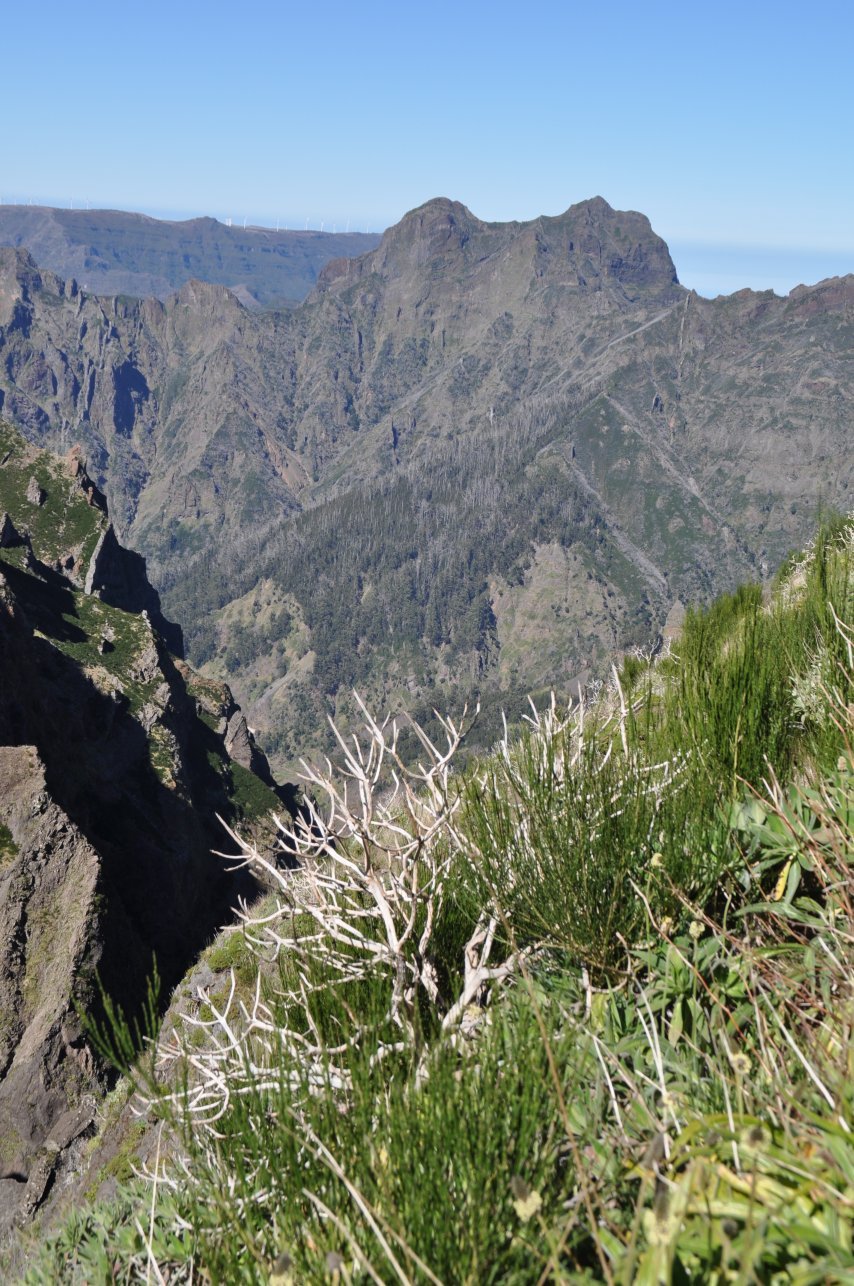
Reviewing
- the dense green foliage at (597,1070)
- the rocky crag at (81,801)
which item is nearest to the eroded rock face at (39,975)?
the rocky crag at (81,801)

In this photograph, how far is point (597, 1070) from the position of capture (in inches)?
111

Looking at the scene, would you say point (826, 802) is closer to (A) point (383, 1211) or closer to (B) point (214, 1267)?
(A) point (383, 1211)

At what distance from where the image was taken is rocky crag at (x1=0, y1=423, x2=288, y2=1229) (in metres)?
20.8

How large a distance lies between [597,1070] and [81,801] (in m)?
47.2

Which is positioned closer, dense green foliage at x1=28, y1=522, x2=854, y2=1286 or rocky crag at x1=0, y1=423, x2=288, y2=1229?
dense green foliage at x1=28, y1=522, x2=854, y2=1286

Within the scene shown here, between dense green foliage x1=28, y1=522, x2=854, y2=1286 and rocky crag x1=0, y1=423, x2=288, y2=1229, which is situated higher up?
dense green foliage x1=28, y1=522, x2=854, y2=1286

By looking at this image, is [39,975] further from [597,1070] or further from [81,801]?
[597,1070]

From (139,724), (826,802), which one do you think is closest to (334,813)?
(826,802)

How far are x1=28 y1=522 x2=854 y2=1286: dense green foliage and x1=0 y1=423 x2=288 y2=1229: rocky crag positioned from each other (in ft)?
3.11

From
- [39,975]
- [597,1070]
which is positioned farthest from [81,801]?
[597,1070]

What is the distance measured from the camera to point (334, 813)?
4.21m

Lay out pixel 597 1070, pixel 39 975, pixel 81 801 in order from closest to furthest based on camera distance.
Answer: pixel 597 1070 → pixel 39 975 → pixel 81 801

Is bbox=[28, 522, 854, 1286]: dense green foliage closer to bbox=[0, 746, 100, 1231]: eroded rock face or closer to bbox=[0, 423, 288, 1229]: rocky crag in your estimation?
bbox=[0, 423, 288, 1229]: rocky crag

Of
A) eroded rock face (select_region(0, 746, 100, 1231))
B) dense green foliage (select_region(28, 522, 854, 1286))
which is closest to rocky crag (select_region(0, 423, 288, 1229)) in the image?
eroded rock face (select_region(0, 746, 100, 1231))
